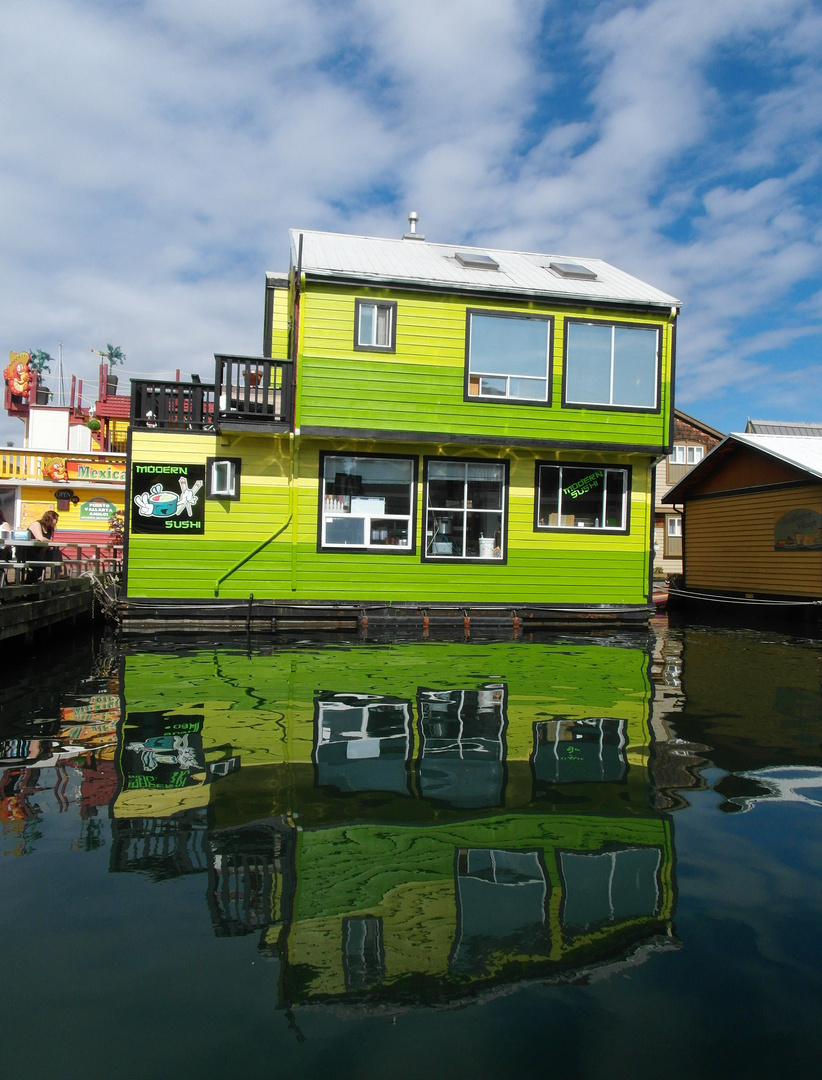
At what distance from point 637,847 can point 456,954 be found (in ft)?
4.40

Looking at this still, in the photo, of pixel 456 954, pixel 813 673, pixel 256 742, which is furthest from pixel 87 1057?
pixel 813 673

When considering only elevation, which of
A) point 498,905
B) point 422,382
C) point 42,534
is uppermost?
point 422,382

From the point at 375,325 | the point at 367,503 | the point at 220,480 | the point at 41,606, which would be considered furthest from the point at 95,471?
the point at 375,325

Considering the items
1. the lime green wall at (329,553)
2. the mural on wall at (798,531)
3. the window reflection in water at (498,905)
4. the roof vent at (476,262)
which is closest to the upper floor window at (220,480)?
the lime green wall at (329,553)

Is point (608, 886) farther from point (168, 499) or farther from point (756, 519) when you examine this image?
point (756, 519)

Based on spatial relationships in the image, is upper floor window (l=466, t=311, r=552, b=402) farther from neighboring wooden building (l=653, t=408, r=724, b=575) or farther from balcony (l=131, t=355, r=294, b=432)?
neighboring wooden building (l=653, t=408, r=724, b=575)

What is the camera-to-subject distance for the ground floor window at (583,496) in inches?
567

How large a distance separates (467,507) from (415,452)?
150 cm

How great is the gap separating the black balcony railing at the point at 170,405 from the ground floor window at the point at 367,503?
2.45m

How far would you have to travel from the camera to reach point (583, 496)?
14.5 meters

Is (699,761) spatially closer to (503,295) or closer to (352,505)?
(352,505)

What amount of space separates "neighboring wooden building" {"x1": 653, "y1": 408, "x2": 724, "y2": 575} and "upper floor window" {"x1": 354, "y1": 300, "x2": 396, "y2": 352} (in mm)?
24234

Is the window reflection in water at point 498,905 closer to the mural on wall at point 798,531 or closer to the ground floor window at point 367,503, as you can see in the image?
the ground floor window at point 367,503

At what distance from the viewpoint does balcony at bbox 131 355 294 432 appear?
12633 mm
